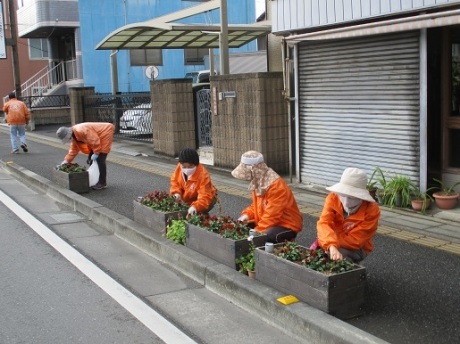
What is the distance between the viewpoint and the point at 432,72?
799 cm

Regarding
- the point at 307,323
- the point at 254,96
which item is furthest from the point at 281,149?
the point at 307,323

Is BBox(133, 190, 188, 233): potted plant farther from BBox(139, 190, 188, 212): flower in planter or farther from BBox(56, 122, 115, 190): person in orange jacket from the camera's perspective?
BBox(56, 122, 115, 190): person in orange jacket

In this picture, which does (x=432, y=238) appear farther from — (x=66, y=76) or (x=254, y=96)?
(x=66, y=76)

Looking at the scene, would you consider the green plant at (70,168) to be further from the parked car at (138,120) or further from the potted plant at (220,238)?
the parked car at (138,120)

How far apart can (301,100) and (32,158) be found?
836 cm

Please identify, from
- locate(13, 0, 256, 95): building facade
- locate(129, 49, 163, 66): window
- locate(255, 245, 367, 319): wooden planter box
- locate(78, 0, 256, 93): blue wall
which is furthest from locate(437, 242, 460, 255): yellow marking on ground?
locate(129, 49, 163, 66): window

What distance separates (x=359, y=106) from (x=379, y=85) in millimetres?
513

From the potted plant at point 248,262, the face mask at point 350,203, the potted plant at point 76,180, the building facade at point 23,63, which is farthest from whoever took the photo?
the building facade at point 23,63

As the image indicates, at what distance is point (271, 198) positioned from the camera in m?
5.61

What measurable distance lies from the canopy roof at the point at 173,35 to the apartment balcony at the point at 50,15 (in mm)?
13690

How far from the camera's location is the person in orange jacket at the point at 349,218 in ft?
15.6

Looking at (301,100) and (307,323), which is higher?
(301,100)

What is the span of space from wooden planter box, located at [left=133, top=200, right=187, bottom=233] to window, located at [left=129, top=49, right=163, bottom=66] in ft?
75.8

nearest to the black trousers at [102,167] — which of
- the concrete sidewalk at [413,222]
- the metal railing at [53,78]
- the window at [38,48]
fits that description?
the concrete sidewalk at [413,222]
